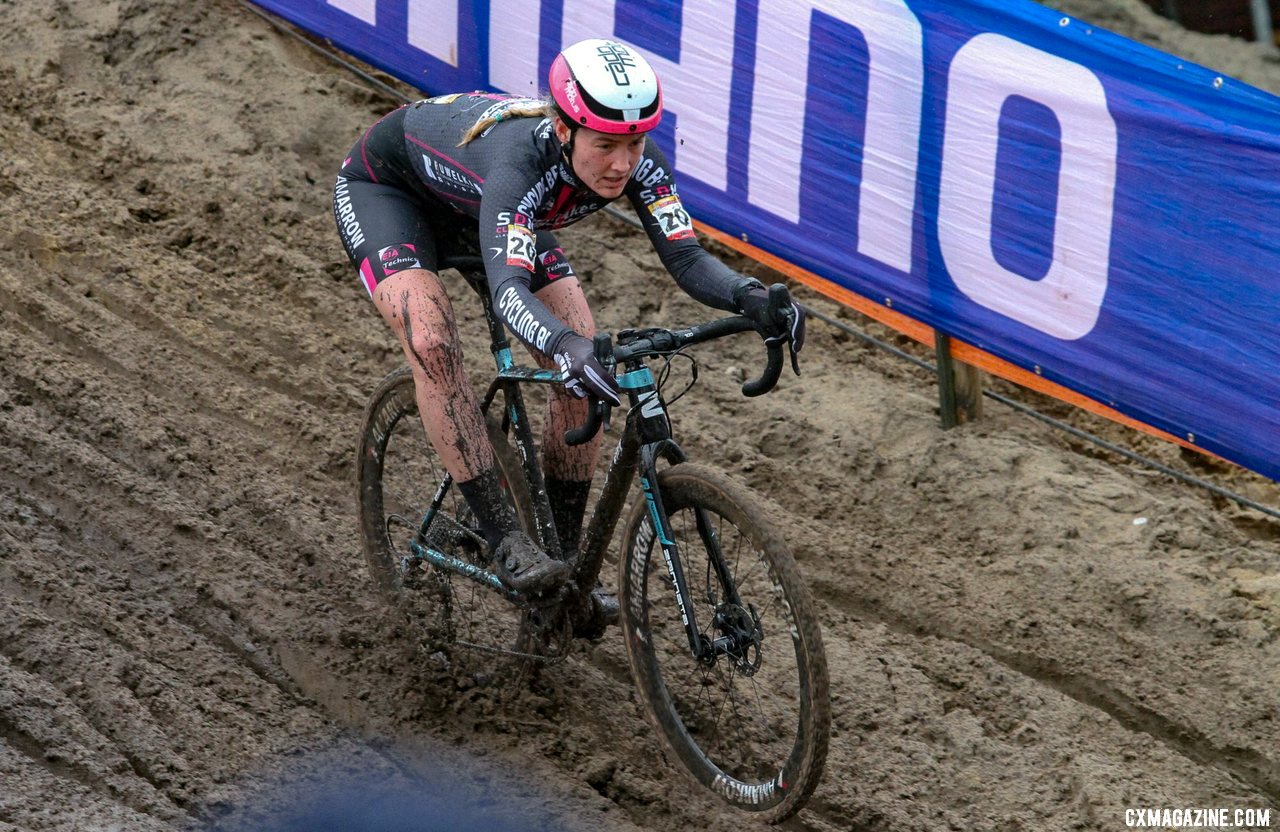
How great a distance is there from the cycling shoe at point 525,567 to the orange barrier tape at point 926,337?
2.88 m

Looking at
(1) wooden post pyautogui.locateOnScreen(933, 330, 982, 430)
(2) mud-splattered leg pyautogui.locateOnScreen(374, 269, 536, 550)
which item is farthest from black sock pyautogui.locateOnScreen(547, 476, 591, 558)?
(1) wooden post pyautogui.locateOnScreen(933, 330, 982, 430)

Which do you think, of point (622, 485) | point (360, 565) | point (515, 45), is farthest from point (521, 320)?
point (515, 45)

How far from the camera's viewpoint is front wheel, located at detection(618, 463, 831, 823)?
4039 mm

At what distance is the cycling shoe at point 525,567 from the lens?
15.0ft

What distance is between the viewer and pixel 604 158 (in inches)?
170

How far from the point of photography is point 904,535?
624 centimetres

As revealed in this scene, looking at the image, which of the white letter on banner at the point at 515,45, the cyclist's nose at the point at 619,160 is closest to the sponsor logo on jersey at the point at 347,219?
the cyclist's nose at the point at 619,160

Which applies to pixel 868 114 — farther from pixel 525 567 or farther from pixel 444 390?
pixel 525 567

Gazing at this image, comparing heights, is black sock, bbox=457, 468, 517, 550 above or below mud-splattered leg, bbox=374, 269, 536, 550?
below

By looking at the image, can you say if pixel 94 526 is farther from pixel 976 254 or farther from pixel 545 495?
pixel 976 254

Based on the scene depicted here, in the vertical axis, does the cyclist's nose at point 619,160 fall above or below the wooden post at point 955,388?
above

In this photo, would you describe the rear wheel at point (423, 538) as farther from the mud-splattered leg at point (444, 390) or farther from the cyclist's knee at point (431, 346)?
the cyclist's knee at point (431, 346)

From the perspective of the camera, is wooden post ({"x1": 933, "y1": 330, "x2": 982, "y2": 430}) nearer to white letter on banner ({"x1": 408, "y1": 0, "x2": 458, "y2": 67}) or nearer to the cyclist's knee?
the cyclist's knee

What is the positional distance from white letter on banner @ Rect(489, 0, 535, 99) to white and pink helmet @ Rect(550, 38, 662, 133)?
12.6ft
